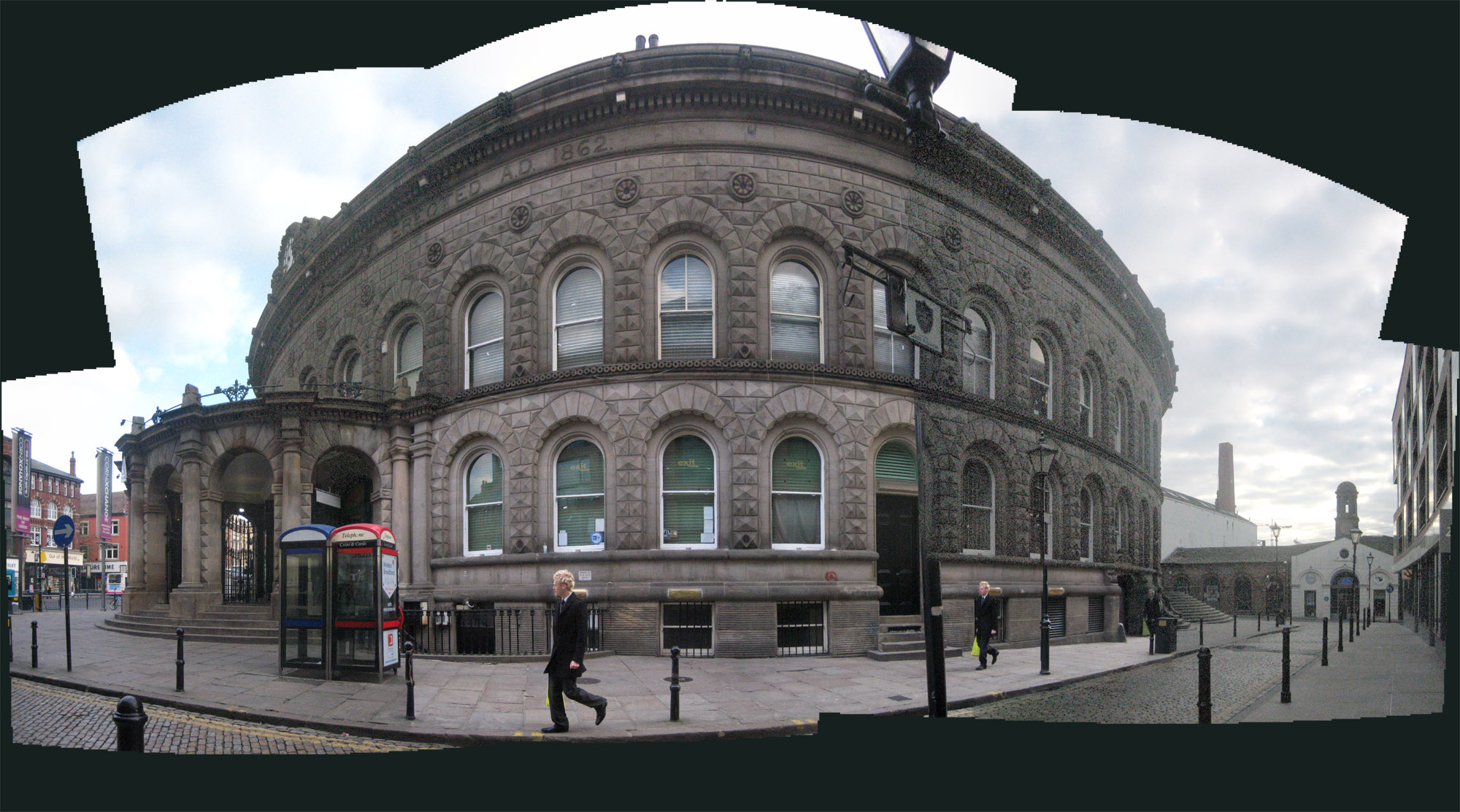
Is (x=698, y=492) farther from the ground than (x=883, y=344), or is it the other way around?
(x=883, y=344)

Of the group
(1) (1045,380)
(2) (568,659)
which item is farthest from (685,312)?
(2) (568,659)

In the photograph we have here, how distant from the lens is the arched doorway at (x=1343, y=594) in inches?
174

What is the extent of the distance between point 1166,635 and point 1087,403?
124 cm

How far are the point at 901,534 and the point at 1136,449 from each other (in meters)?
1.39

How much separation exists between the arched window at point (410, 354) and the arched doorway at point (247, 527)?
43.9 inches

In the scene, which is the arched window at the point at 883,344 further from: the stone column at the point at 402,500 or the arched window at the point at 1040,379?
the stone column at the point at 402,500

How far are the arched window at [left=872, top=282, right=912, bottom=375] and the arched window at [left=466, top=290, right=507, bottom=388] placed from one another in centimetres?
226

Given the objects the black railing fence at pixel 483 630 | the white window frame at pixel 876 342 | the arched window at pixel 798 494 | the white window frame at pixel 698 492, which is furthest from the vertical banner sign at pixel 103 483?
the white window frame at pixel 876 342

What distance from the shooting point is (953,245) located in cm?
426

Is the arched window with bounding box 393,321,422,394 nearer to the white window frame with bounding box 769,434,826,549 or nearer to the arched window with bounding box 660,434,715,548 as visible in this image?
the arched window with bounding box 660,434,715,548

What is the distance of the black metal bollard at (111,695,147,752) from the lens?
433cm

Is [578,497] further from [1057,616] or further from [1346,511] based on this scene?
[1346,511]

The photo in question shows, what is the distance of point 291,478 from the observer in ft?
19.6

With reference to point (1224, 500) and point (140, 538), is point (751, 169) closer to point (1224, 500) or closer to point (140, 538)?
point (1224, 500)
